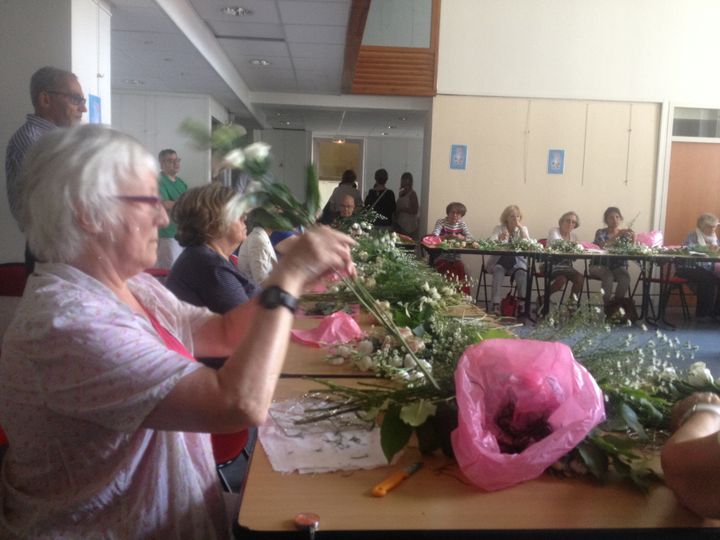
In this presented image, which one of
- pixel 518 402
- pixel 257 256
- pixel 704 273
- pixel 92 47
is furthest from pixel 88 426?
pixel 704 273

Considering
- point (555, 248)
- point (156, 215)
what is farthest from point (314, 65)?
point (156, 215)

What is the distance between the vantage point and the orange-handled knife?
1132 millimetres

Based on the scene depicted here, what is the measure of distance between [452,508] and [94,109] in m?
3.81

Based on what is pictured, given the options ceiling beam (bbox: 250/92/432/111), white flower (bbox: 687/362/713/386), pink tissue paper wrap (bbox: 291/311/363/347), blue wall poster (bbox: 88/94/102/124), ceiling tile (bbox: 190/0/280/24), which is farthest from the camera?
ceiling beam (bbox: 250/92/432/111)

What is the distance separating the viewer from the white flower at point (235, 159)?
1036mm

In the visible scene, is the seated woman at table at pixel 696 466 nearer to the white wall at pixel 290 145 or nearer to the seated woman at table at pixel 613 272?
the seated woman at table at pixel 613 272

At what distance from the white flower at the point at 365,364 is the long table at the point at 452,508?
62cm

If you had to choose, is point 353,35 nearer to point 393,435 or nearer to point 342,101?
point 342,101

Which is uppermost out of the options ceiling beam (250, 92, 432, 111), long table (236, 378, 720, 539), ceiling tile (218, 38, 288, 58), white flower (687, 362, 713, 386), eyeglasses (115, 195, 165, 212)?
ceiling tile (218, 38, 288, 58)

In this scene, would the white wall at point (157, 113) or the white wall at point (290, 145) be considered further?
the white wall at point (290, 145)

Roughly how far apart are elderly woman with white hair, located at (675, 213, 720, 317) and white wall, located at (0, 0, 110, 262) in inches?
252

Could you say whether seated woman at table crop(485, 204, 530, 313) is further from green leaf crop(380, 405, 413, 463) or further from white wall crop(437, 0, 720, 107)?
green leaf crop(380, 405, 413, 463)

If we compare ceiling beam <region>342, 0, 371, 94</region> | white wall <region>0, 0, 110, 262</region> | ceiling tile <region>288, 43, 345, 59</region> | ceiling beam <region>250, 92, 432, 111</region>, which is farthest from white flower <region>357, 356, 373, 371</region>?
ceiling beam <region>250, 92, 432, 111</region>

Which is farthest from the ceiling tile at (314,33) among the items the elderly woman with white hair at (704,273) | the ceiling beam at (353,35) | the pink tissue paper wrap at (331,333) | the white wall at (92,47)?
the elderly woman with white hair at (704,273)
